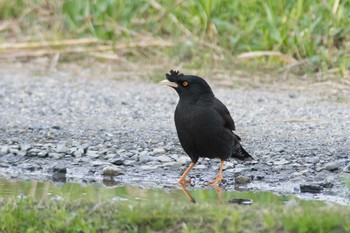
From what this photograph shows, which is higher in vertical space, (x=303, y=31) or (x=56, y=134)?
(x=303, y=31)

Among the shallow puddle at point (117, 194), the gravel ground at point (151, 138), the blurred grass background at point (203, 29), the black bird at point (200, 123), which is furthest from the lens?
the blurred grass background at point (203, 29)

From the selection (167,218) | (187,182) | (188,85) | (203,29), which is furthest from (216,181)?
(203,29)

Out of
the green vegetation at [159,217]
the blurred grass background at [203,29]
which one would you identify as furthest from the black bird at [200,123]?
the blurred grass background at [203,29]

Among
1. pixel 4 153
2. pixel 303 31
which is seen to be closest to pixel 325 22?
pixel 303 31

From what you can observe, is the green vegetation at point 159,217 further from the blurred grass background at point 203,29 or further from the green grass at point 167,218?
the blurred grass background at point 203,29

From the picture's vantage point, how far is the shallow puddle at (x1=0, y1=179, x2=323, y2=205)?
6.89m

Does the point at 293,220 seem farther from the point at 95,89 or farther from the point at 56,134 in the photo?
the point at 95,89

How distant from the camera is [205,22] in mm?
13055

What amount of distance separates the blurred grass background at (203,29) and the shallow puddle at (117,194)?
4893 mm

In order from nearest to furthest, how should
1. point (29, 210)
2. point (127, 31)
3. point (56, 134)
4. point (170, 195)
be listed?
1. point (29, 210)
2. point (170, 195)
3. point (56, 134)
4. point (127, 31)

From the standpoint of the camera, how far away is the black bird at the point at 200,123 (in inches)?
293

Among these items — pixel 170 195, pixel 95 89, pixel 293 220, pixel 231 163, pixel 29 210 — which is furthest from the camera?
pixel 95 89

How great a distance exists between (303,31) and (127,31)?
2.70 meters

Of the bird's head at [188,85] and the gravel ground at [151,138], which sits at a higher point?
the bird's head at [188,85]
